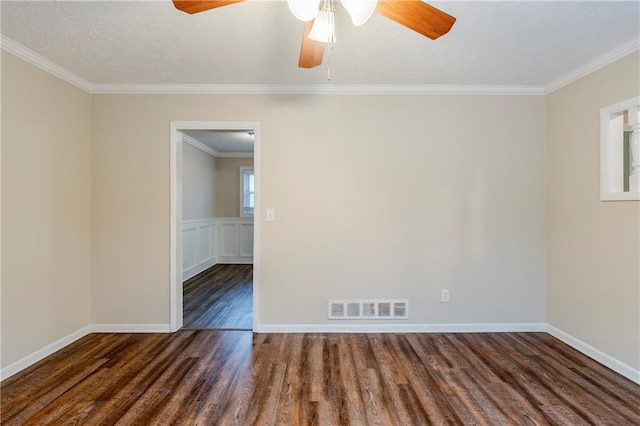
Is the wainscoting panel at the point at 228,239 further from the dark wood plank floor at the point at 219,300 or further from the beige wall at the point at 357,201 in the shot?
the beige wall at the point at 357,201

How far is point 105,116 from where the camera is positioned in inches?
124

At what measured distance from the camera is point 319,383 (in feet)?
7.42

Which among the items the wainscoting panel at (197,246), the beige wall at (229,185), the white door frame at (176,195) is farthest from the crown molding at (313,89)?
the beige wall at (229,185)

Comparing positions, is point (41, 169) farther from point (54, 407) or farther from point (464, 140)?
point (464, 140)

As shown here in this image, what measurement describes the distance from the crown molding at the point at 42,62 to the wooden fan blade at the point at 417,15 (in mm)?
2635

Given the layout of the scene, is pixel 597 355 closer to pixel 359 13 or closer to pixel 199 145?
pixel 359 13

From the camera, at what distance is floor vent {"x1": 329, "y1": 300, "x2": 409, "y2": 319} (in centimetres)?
316

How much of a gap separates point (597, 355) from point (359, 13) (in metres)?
3.12

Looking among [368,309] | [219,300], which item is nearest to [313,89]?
[368,309]

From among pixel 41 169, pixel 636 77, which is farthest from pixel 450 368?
pixel 41 169

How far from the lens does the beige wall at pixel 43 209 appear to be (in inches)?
92.2

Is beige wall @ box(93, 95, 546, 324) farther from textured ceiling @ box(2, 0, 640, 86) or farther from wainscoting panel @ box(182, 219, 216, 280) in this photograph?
wainscoting panel @ box(182, 219, 216, 280)

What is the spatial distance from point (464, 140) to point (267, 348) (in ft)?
8.89

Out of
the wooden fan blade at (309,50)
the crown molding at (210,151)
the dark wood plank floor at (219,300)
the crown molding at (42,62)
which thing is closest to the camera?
the wooden fan blade at (309,50)
